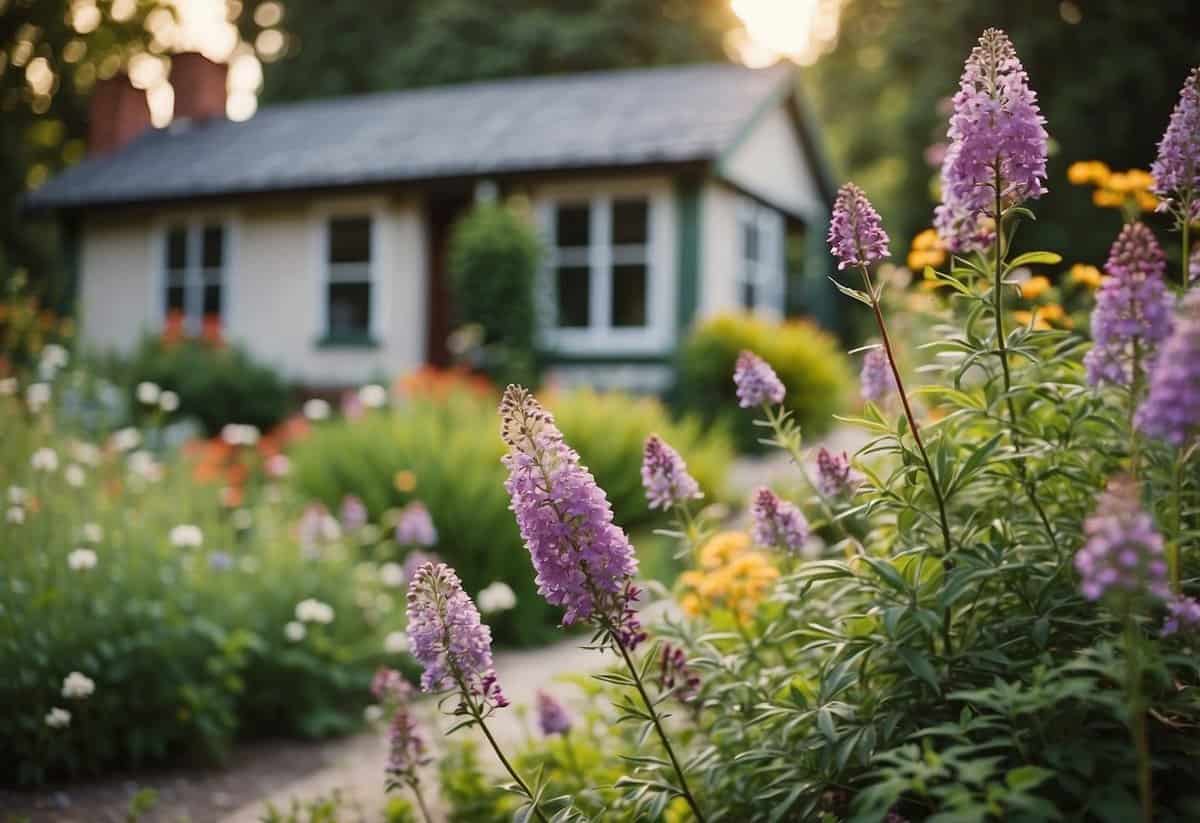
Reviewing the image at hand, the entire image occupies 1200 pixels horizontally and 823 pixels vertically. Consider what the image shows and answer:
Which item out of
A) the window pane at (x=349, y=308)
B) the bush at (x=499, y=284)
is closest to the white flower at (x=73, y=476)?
the bush at (x=499, y=284)

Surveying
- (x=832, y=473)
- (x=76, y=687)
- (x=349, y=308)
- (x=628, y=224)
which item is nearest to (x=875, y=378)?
(x=832, y=473)

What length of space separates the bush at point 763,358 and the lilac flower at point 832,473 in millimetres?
7866

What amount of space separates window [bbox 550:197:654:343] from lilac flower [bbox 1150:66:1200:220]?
1130 cm

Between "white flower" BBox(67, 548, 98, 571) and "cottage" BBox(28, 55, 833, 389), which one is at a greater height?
A: "cottage" BBox(28, 55, 833, 389)

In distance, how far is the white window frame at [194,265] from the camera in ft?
52.8

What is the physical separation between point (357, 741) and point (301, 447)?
320cm

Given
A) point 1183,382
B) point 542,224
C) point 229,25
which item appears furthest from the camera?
point 229,25

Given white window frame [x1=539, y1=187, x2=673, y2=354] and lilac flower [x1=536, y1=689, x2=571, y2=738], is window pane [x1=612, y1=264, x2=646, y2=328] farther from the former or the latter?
lilac flower [x1=536, y1=689, x2=571, y2=738]

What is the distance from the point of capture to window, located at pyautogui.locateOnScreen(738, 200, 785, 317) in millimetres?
14773

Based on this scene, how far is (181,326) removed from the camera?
14250 mm

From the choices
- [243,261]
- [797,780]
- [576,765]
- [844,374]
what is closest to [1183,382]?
[797,780]

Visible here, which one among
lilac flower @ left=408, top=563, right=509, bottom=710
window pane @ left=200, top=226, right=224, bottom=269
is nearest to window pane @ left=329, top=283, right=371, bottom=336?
window pane @ left=200, top=226, right=224, bottom=269

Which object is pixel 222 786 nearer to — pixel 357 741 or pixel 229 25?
pixel 357 741

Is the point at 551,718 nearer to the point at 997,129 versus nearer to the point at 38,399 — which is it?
the point at 997,129
